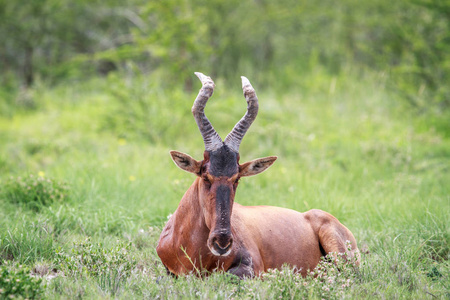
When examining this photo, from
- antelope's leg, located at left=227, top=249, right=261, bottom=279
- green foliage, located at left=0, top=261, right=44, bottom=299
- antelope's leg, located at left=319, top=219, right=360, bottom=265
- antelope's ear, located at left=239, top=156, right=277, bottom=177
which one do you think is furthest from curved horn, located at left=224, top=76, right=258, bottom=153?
green foliage, located at left=0, top=261, right=44, bottom=299

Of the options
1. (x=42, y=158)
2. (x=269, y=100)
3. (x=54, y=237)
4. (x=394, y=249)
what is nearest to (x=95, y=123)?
(x=42, y=158)

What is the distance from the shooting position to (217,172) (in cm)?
457

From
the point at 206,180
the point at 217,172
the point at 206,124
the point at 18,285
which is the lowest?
the point at 18,285

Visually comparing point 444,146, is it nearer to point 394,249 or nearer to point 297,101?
point 297,101

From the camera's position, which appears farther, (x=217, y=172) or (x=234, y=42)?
(x=234, y=42)

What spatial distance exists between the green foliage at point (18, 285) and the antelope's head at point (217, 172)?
146 cm

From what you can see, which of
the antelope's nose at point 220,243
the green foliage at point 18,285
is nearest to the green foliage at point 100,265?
the green foliage at point 18,285

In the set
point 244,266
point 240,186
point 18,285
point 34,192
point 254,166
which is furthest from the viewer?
point 240,186

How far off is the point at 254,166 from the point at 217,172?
22.4 inches

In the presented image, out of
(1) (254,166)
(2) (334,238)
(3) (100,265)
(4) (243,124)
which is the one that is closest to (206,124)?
(4) (243,124)

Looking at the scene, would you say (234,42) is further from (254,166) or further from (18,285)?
(18,285)

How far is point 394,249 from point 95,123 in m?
9.17

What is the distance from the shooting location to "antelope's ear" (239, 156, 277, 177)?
4.86 metres

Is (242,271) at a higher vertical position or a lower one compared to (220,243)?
lower
